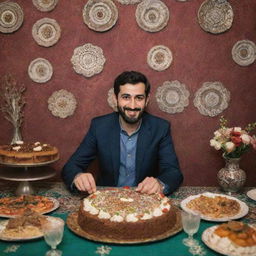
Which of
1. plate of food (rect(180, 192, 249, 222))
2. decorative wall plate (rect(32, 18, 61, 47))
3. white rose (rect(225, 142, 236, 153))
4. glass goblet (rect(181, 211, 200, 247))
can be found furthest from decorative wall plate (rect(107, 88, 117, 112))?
glass goblet (rect(181, 211, 200, 247))

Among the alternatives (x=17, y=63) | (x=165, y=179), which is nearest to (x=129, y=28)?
(x=17, y=63)

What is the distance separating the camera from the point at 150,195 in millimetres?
2689

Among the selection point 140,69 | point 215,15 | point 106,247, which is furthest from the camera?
point 140,69

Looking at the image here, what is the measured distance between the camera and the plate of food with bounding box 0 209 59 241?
2156 millimetres

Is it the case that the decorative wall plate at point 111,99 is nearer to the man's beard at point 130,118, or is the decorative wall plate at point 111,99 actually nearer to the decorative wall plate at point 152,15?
the man's beard at point 130,118

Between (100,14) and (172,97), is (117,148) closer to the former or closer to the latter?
(172,97)

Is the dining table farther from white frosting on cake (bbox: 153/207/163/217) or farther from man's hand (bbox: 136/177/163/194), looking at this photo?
man's hand (bbox: 136/177/163/194)

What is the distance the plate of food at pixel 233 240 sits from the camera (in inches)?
77.7

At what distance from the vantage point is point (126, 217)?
2232mm

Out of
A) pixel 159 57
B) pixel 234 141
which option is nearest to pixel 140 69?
pixel 159 57

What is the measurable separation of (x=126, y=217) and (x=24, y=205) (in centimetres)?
90

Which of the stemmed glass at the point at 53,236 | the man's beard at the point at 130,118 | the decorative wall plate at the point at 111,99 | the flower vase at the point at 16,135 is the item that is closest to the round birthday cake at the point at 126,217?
the stemmed glass at the point at 53,236

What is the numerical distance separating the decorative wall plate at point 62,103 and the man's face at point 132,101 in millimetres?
788

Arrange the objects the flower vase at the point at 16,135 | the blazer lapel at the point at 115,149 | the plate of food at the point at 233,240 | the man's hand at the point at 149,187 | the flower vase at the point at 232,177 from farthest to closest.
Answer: the flower vase at the point at 16,135 < the blazer lapel at the point at 115,149 < the flower vase at the point at 232,177 < the man's hand at the point at 149,187 < the plate of food at the point at 233,240
